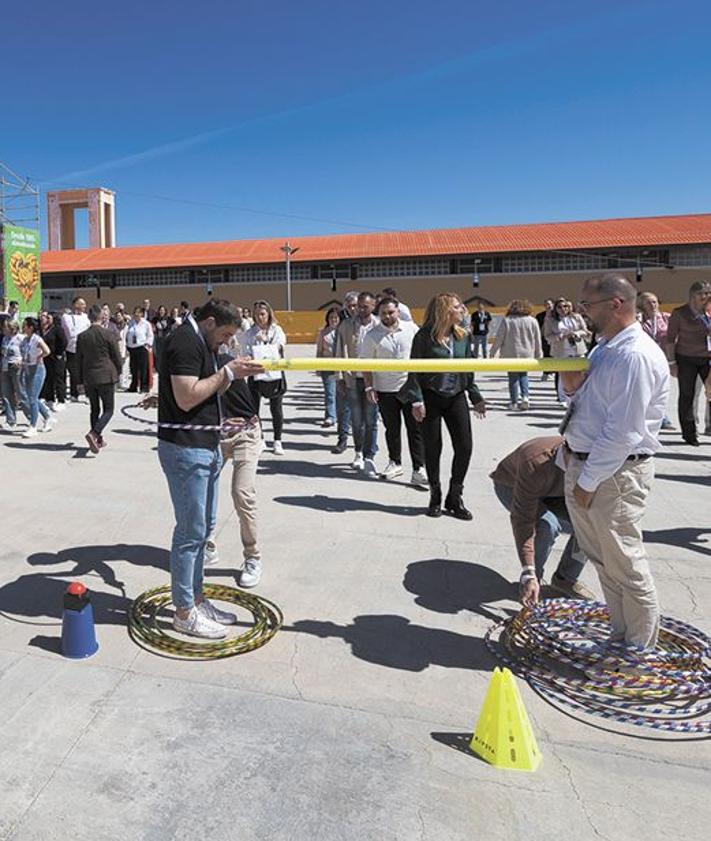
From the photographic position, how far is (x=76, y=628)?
11.1ft

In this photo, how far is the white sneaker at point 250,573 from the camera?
4.34m

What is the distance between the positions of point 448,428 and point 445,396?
32 centimetres

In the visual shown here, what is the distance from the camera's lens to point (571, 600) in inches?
155

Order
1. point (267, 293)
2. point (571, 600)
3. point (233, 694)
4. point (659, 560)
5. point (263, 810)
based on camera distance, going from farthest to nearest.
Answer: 1. point (267, 293)
2. point (659, 560)
3. point (571, 600)
4. point (233, 694)
5. point (263, 810)

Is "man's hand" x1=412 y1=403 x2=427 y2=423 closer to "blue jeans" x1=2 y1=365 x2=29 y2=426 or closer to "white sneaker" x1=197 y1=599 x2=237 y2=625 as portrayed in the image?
"white sneaker" x1=197 y1=599 x2=237 y2=625

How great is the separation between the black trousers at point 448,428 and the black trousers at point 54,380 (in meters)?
9.09

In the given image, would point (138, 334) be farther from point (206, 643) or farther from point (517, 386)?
point (206, 643)

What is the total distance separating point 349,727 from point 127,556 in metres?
2.66

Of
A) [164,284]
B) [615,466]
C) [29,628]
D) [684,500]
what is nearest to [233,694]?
[29,628]

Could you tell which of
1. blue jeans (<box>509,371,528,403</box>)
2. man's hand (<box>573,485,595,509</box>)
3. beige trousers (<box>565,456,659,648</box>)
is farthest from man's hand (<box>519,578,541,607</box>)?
blue jeans (<box>509,371,528,403</box>)

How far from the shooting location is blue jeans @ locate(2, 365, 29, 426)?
33.0 feet

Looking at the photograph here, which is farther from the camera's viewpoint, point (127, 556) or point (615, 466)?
point (127, 556)

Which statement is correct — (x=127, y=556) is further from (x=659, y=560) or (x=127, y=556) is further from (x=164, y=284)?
(x=164, y=284)

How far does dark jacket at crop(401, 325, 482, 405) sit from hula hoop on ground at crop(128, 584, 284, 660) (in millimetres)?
2472
